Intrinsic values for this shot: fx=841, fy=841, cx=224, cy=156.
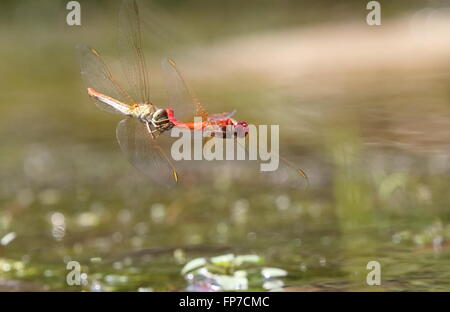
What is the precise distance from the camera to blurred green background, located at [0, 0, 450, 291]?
230 cm

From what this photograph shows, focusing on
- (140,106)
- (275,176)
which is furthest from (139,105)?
(275,176)

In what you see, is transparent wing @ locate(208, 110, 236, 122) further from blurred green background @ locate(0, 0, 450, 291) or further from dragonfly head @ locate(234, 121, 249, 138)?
blurred green background @ locate(0, 0, 450, 291)

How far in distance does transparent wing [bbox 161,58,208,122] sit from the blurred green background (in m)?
0.29

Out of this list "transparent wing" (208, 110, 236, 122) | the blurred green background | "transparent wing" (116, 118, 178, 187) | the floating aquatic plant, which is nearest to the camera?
"transparent wing" (208, 110, 236, 122)

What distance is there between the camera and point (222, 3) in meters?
7.04

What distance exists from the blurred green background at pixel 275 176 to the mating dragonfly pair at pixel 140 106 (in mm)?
95

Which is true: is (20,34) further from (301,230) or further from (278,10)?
(301,230)

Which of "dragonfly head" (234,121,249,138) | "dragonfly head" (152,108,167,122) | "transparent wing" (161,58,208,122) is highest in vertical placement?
"transparent wing" (161,58,208,122)

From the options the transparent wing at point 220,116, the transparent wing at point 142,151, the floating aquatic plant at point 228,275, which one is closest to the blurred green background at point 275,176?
the floating aquatic plant at point 228,275

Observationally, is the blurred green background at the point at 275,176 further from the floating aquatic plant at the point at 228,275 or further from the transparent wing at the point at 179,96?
the transparent wing at the point at 179,96

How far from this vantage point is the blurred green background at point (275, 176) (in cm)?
230

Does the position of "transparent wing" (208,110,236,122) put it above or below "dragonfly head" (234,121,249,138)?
above

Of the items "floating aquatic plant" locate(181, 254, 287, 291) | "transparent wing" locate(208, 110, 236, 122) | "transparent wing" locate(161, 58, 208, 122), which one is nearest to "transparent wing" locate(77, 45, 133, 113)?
"transparent wing" locate(161, 58, 208, 122)

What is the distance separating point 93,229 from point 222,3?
4481 mm
